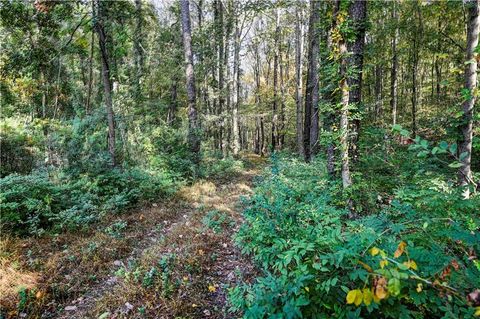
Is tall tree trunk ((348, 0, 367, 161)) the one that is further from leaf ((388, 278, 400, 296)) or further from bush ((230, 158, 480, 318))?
leaf ((388, 278, 400, 296))

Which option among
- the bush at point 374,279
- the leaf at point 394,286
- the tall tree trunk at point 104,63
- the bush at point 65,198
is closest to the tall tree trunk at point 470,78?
the bush at point 374,279

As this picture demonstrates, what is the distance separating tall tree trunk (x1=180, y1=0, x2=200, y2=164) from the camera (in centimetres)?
973

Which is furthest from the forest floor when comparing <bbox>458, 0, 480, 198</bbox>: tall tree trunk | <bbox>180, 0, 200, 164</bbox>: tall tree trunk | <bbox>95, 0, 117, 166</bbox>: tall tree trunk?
<bbox>180, 0, 200, 164</bbox>: tall tree trunk

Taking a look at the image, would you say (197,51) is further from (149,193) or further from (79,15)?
(149,193)

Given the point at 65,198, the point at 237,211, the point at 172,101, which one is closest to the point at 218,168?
the point at 237,211

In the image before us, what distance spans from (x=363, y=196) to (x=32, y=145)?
29.4ft

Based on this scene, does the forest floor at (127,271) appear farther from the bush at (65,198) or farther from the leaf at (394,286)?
the leaf at (394,286)

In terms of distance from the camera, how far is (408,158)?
6359 mm

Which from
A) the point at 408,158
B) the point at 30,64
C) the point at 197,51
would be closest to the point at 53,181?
the point at 30,64

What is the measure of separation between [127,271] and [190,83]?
7.47 m

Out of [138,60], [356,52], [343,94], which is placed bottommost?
[343,94]

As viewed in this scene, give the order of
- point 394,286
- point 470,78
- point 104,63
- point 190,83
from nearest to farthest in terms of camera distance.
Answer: point 394,286 → point 470,78 → point 104,63 → point 190,83

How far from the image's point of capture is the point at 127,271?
400 cm

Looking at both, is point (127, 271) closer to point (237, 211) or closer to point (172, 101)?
point (237, 211)
